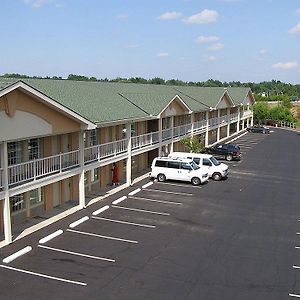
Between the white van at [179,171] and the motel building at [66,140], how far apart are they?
1946 millimetres

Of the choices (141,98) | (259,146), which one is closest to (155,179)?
(141,98)

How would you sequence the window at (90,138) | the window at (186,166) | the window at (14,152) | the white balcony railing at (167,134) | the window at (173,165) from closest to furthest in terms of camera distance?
1. the window at (14,152)
2. the window at (90,138)
3. the window at (186,166)
4. the window at (173,165)
5. the white balcony railing at (167,134)

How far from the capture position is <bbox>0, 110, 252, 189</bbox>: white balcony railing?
19672mm

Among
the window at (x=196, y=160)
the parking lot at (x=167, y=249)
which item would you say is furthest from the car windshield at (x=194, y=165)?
the parking lot at (x=167, y=249)

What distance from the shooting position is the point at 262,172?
1441 inches

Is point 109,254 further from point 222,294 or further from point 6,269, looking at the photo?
point 222,294

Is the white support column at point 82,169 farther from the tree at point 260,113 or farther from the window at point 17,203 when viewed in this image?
the tree at point 260,113

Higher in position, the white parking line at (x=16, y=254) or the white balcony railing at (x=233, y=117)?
the white balcony railing at (x=233, y=117)

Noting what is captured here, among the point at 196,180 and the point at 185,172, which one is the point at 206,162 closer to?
the point at 196,180

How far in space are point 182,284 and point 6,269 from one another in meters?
6.25

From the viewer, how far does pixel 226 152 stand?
1652 inches

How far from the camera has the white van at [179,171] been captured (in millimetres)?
30609

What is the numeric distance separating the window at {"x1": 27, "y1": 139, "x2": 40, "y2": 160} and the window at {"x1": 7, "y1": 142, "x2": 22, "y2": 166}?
69 centimetres

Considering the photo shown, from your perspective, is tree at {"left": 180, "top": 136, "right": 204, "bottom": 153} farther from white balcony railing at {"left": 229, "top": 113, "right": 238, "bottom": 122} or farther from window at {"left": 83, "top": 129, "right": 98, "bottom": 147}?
white balcony railing at {"left": 229, "top": 113, "right": 238, "bottom": 122}
